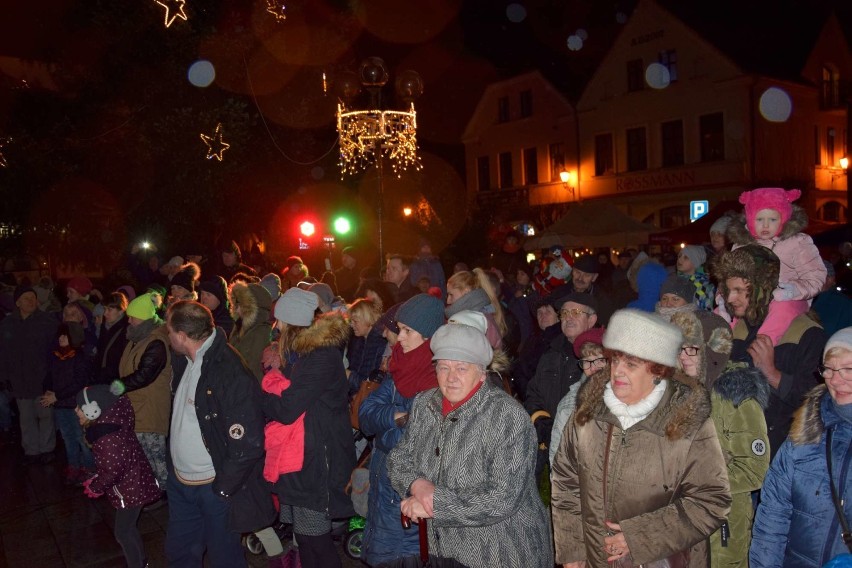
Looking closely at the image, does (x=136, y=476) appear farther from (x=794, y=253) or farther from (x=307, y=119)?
(x=307, y=119)

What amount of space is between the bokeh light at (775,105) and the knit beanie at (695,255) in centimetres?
2164

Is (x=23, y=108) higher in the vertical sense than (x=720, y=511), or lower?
higher

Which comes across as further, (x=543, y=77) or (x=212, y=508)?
(x=543, y=77)

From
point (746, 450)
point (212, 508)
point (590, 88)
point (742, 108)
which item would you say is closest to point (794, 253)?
point (746, 450)

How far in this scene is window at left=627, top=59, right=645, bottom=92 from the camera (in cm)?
2827

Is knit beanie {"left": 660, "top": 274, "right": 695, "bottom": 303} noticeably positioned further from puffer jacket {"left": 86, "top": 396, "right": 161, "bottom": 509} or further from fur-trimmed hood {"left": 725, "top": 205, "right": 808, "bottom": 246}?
puffer jacket {"left": 86, "top": 396, "right": 161, "bottom": 509}

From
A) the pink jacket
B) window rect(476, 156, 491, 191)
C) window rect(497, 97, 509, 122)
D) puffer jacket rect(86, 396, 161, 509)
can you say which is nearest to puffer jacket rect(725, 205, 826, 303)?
the pink jacket

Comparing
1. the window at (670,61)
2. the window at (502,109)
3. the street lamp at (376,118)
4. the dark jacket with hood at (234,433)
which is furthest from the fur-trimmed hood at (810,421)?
Answer: the window at (502,109)

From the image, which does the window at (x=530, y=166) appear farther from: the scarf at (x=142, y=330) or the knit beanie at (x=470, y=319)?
the knit beanie at (x=470, y=319)

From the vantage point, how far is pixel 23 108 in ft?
40.0

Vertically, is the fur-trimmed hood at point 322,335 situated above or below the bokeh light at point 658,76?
below

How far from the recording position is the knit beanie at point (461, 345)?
11.0 ft

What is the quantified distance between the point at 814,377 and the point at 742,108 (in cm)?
2452

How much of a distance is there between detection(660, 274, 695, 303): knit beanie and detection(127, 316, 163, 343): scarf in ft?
13.8
